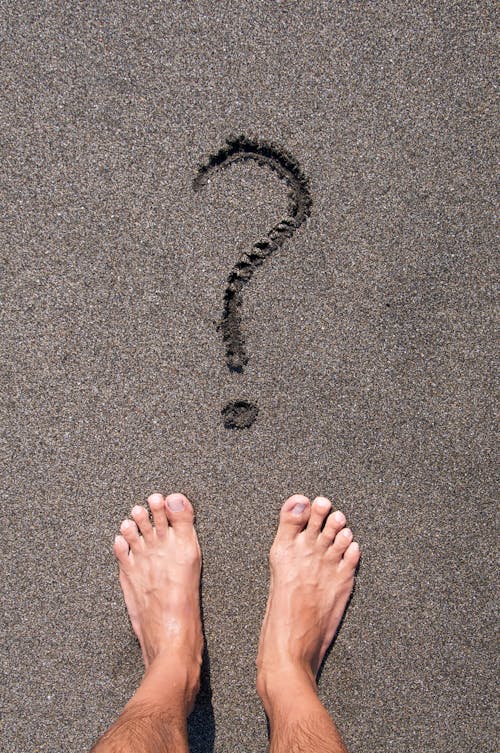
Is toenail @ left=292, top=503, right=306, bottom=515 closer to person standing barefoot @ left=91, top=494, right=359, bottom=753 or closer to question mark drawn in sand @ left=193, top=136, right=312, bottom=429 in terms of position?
person standing barefoot @ left=91, top=494, right=359, bottom=753

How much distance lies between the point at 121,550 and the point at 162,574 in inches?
5.5

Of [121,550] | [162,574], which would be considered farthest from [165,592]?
[121,550]

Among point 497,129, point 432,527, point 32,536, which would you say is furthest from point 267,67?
point 32,536

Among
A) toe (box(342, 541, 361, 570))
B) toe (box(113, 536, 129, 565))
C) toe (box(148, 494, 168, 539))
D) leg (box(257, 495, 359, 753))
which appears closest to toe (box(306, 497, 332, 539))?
leg (box(257, 495, 359, 753))

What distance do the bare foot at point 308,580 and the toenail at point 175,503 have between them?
296mm

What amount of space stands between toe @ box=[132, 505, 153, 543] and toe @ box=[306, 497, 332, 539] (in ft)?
1.53

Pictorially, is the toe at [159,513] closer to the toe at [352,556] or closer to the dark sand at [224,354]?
the dark sand at [224,354]

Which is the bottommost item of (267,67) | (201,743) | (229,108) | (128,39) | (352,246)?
(201,743)

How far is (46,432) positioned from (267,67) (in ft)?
4.10

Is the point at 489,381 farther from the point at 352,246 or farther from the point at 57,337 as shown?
the point at 57,337

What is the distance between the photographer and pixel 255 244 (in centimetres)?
160

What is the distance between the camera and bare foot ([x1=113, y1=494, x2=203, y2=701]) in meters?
1.56

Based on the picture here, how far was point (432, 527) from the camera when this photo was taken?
160cm

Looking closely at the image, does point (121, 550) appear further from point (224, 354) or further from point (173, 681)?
point (224, 354)
